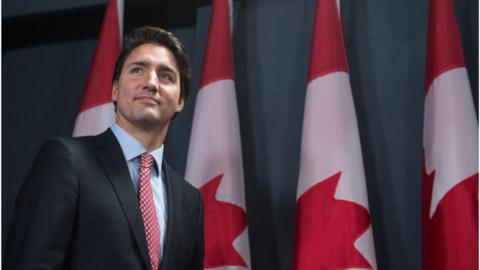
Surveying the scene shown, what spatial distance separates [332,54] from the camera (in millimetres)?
2211

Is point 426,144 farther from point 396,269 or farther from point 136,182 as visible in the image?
point 136,182

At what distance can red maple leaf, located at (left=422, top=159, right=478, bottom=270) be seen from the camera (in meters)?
1.89

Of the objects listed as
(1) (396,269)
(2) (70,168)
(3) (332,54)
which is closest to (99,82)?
(3) (332,54)

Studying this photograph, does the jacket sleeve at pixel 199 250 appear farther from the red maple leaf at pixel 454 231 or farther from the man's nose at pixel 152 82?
the red maple leaf at pixel 454 231

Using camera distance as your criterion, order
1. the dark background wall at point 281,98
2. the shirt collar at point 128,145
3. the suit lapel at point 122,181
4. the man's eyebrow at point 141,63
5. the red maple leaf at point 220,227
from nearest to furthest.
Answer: the suit lapel at point 122,181, the shirt collar at point 128,145, the man's eyebrow at point 141,63, the red maple leaf at point 220,227, the dark background wall at point 281,98

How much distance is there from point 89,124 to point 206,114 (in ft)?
1.53

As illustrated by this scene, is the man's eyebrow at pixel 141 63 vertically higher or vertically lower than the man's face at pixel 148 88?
higher

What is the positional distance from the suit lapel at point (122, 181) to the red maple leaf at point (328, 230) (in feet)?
2.60

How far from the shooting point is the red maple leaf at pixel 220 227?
6.82 feet

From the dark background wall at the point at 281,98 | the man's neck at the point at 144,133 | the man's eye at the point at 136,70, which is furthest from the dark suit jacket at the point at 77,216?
the dark background wall at the point at 281,98

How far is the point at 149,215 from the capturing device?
1.42 metres

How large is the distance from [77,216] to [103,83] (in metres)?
1.18

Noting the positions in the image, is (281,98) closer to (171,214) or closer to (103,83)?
(103,83)

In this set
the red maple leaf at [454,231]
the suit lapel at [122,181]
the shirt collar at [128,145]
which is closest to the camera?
the suit lapel at [122,181]
